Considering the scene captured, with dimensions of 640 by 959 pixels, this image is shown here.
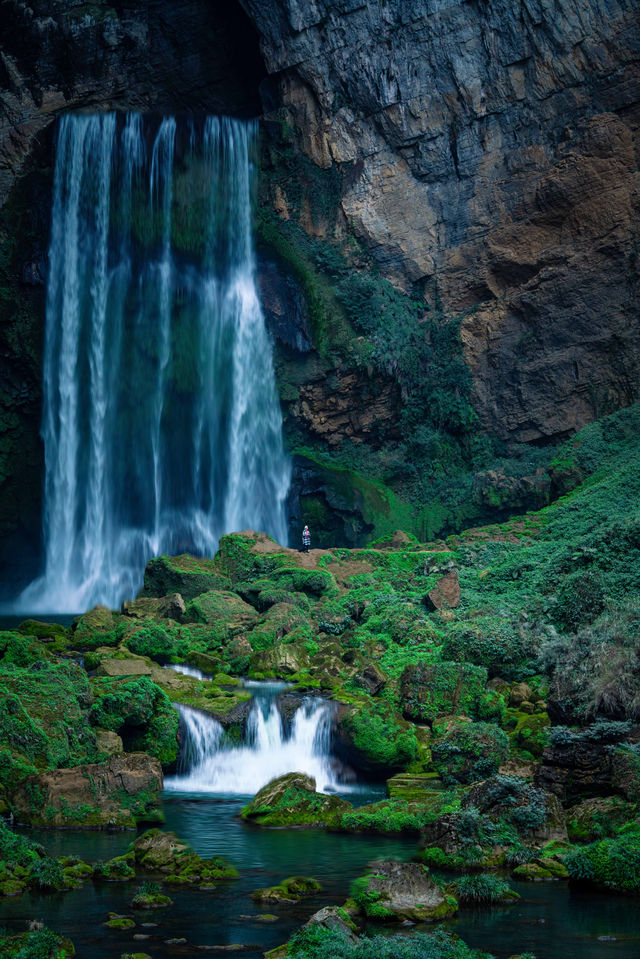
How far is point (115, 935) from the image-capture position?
9.02 m

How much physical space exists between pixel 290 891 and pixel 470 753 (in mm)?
4829

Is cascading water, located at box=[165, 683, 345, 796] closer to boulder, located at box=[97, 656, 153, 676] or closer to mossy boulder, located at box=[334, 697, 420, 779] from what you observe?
mossy boulder, located at box=[334, 697, 420, 779]

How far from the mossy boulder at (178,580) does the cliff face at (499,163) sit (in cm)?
1538

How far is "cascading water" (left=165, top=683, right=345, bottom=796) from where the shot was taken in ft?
53.4

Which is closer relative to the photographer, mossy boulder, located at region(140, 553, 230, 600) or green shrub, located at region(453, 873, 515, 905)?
green shrub, located at region(453, 873, 515, 905)

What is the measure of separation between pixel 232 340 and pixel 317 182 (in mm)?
7416

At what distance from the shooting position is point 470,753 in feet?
47.4

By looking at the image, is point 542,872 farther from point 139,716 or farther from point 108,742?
point 139,716

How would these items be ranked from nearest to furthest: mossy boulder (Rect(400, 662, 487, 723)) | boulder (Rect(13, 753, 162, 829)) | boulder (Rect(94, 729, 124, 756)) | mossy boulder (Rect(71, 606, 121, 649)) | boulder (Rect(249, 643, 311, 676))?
boulder (Rect(13, 753, 162, 829))
boulder (Rect(94, 729, 124, 756))
mossy boulder (Rect(400, 662, 487, 723))
boulder (Rect(249, 643, 311, 676))
mossy boulder (Rect(71, 606, 121, 649))

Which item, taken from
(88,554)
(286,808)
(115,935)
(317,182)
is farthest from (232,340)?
(115,935)

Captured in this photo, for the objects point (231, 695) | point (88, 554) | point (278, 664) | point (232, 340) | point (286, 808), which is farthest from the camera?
point (232, 340)

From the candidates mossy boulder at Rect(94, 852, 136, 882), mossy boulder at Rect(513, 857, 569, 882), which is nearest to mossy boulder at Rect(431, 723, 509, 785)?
mossy boulder at Rect(513, 857, 569, 882)

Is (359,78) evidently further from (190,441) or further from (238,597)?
(238,597)

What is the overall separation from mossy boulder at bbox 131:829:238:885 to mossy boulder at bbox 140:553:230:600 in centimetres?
1514
